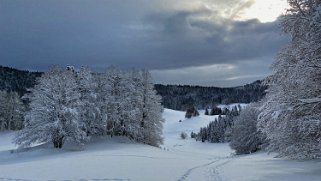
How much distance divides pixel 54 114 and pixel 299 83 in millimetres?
45486

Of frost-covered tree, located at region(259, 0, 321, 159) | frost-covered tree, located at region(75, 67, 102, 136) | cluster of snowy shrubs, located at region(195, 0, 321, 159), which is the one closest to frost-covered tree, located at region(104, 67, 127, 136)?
frost-covered tree, located at region(75, 67, 102, 136)

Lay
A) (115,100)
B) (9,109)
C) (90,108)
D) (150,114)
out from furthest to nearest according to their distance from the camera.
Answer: (9,109)
(150,114)
(115,100)
(90,108)

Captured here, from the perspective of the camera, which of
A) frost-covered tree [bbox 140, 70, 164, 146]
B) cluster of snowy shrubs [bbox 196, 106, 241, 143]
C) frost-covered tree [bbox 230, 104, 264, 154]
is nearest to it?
frost-covered tree [bbox 140, 70, 164, 146]

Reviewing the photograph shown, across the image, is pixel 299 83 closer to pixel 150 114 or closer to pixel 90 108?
pixel 90 108

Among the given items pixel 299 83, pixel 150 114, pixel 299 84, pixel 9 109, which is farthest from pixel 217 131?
pixel 299 83

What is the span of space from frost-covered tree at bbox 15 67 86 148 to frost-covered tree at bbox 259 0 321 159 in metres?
40.9

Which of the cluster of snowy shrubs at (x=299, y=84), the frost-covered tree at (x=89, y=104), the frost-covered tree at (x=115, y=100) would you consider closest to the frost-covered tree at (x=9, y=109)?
the frost-covered tree at (x=89, y=104)

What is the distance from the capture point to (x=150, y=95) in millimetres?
68688

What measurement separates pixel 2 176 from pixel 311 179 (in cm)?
1929

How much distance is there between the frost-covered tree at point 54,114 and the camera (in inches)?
2347

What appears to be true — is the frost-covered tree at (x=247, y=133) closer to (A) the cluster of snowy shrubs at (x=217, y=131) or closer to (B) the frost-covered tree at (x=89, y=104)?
(B) the frost-covered tree at (x=89, y=104)

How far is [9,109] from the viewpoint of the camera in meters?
107

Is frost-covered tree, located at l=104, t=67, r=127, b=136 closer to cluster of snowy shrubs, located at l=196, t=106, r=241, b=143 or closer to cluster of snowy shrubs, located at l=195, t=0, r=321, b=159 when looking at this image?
cluster of snowy shrubs, located at l=195, t=0, r=321, b=159

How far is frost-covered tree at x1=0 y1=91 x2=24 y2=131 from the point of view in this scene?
4136 inches
